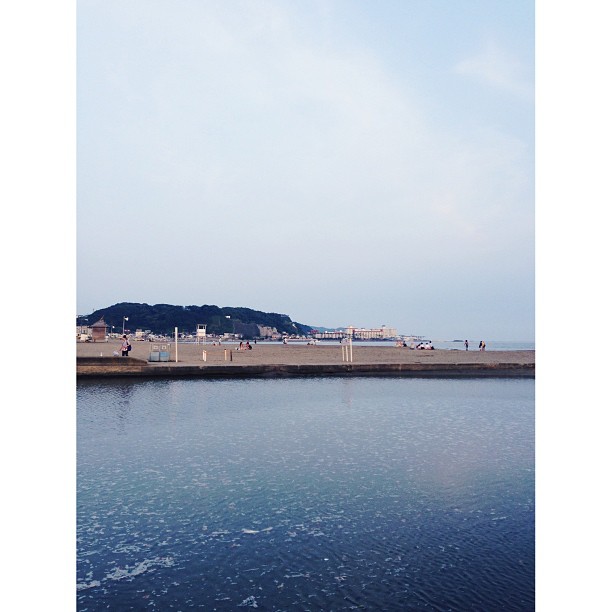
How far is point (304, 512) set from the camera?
5.85 meters

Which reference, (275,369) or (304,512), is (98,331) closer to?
(275,369)

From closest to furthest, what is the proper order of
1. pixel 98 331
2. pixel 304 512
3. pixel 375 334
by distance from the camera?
pixel 304 512 < pixel 98 331 < pixel 375 334

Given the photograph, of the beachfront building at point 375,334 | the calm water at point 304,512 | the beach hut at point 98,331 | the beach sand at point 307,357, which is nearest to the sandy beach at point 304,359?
the beach sand at point 307,357

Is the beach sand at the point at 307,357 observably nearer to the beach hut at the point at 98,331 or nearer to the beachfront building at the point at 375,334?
the beach hut at the point at 98,331

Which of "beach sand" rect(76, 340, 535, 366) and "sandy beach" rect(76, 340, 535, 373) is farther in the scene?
"beach sand" rect(76, 340, 535, 366)

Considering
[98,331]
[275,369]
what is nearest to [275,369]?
[275,369]

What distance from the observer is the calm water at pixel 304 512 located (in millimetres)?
4141

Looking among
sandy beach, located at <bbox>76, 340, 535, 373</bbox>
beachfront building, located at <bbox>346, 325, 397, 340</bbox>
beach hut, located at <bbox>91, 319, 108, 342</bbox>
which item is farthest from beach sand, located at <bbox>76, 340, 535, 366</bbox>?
beachfront building, located at <bbox>346, 325, 397, 340</bbox>

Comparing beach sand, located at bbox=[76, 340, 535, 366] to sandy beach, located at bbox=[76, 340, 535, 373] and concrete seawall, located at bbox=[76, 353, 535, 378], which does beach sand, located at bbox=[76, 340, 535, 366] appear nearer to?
sandy beach, located at bbox=[76, 340, 535, 373]

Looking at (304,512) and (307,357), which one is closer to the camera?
(304,512)

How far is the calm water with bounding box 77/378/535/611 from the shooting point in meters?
4.14

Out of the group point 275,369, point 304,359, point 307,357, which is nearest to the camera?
point 275,369
